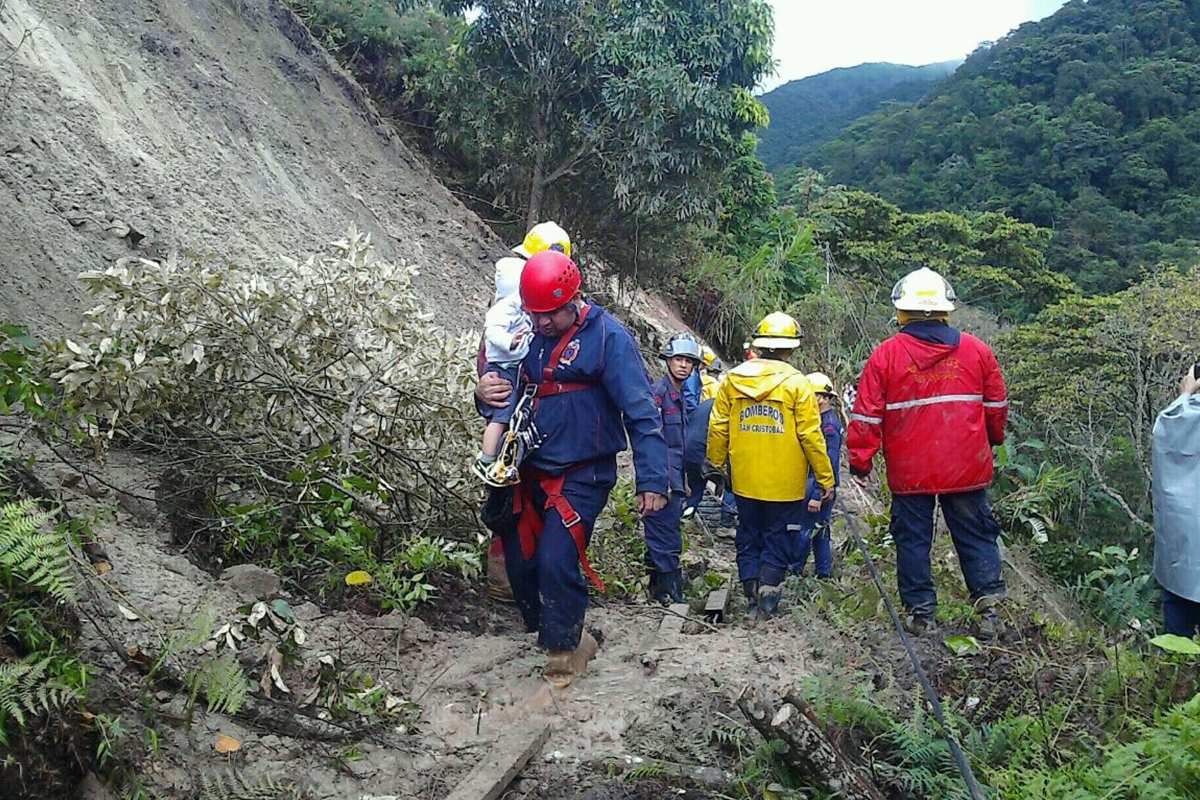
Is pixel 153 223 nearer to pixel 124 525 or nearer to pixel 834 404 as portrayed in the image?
pixel 124 525

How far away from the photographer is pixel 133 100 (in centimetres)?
955

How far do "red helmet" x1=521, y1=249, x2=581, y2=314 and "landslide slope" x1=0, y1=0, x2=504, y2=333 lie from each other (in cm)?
249

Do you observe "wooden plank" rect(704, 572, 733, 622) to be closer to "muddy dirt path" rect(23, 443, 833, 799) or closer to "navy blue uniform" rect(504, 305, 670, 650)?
"muddy dirt path" rect(23, 443, 833, 799)

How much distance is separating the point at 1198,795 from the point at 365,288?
4.56m

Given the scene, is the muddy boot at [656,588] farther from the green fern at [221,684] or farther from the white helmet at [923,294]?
the green fern at [221,684]

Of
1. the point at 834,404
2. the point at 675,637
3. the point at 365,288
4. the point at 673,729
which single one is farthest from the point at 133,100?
the point at 673,729

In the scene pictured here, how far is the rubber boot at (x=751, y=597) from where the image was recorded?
19.9 feet

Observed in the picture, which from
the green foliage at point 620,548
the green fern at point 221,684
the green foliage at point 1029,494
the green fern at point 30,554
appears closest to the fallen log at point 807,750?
the green fern at point 221,684

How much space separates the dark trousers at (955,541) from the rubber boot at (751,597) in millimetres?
1041

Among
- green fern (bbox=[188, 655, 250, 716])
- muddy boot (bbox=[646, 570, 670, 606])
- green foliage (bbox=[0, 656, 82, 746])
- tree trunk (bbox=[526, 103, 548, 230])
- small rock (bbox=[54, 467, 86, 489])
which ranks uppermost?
tree trunk (bbox=[526, 103, 548, 230])

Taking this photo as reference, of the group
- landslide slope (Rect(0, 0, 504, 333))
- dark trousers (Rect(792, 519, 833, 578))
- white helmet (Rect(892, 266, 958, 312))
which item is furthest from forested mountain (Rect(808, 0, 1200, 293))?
white helmet (Rect(892, 266, 958, 312))

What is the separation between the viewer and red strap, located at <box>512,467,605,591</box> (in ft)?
14.0

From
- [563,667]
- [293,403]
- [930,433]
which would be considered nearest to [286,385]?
[293,403]

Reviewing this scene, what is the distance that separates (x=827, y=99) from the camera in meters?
118
